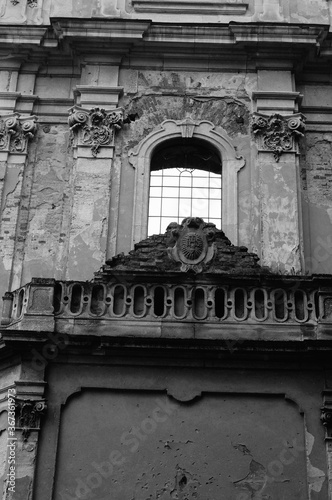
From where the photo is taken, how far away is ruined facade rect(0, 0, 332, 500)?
12609 mm

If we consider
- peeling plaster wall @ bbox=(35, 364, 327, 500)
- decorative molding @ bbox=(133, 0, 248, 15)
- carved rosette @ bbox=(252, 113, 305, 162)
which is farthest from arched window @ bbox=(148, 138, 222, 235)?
peeling plaster wall @ bbox=(35, 364, 327, 500)

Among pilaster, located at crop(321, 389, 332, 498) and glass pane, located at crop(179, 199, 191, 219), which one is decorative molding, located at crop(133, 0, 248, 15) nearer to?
glass pane, located at crop(179, 199, 191, 219)

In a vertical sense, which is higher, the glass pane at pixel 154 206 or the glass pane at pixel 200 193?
the glass pane at pixel 200 193

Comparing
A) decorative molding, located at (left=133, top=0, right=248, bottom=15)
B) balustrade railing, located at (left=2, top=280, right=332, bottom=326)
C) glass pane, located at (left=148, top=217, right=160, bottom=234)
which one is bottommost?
balustrade railing, located at (left=2, top=280, right=332, bottom=326)

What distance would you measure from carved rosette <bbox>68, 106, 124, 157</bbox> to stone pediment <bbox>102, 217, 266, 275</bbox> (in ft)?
10.9

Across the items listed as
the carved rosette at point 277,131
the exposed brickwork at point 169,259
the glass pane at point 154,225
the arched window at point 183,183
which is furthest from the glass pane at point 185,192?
the exposed brickwork at point 169,259

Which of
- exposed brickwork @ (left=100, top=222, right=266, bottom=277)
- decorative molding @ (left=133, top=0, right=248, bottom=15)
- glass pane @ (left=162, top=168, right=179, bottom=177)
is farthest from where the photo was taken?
decorative molding @ (left=133, top=0, right=248, bottom=15)

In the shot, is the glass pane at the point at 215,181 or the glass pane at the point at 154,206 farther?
the glass pane at the point at 215,181

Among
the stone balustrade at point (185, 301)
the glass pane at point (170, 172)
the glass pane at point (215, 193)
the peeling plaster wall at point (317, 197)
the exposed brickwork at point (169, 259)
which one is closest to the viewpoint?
the stone balustrade at point (185, 301)

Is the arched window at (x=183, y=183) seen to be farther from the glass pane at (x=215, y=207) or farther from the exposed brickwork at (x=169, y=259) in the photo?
the exposed brickwork at (x=169, y=259)

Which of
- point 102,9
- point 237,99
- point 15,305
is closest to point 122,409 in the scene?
point 15,305

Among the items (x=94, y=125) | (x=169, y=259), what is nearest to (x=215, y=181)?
(x=94, y=125)

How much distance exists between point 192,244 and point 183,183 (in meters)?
3.31

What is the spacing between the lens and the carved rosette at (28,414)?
12633 mm
